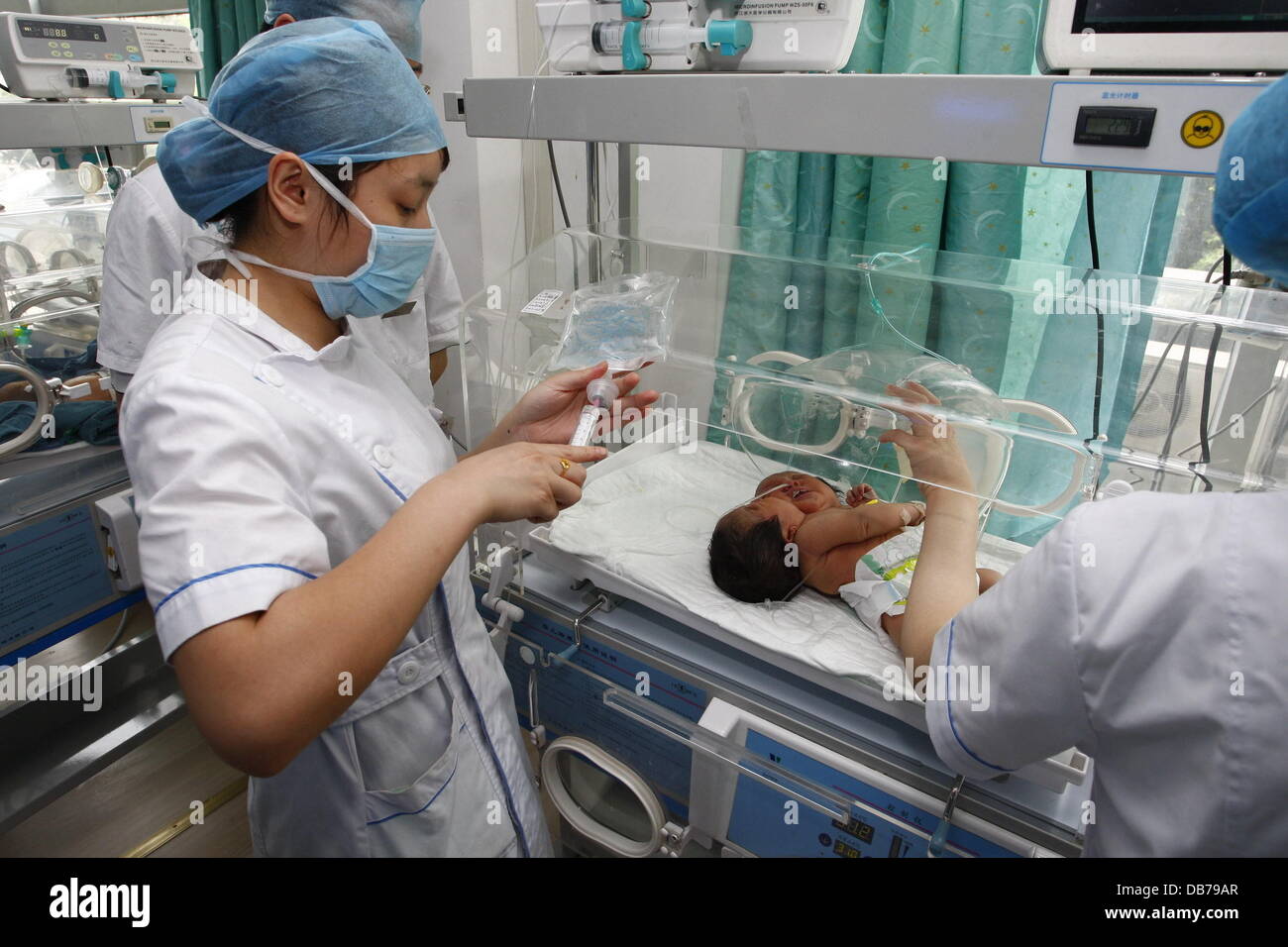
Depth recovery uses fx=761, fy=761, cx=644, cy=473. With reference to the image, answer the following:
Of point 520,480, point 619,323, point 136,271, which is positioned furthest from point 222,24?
point 520,480

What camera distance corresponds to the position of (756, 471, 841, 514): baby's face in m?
1.79

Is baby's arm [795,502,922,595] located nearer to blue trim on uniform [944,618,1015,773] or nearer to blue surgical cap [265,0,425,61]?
blue trim on uniform [944,618,1015,773]

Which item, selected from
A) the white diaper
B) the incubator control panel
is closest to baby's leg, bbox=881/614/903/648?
the white diaper

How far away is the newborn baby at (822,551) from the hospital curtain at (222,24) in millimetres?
3493

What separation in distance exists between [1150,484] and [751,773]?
31.0 inches

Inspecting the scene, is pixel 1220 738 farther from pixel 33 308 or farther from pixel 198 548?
pixel 33 308

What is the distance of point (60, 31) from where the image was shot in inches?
92.5

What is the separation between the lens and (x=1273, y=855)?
68 cm

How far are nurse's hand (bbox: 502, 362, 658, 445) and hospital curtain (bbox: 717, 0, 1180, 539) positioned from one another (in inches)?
18.8

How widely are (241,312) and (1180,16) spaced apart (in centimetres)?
119
